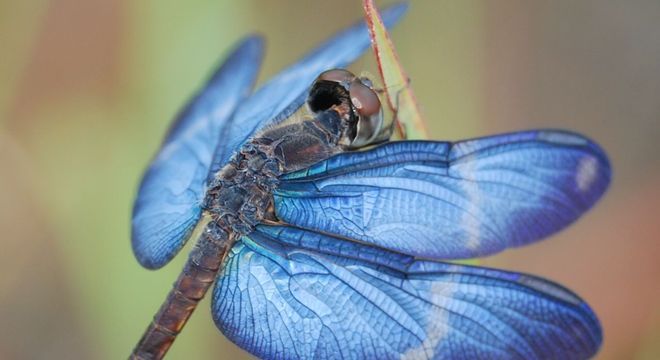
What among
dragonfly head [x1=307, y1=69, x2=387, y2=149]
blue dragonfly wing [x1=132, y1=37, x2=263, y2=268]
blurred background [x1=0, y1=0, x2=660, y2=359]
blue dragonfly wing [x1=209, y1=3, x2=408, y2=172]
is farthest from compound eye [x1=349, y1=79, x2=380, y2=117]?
blurred background [x1=0, y1=0, x2=660, y2=359]

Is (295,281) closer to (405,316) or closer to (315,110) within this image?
(405,316)

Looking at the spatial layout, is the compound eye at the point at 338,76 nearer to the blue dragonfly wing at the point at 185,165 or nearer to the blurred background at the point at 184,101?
the blue dragonfly wing at the point at 185,165

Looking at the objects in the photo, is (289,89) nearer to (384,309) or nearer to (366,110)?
(366,110)

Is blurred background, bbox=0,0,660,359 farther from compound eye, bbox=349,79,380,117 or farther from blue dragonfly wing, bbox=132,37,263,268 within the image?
compound eye, bbox=349,79,380,117

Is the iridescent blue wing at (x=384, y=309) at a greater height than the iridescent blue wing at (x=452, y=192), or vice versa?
the iridescent blue wing at (x=452, y=192)

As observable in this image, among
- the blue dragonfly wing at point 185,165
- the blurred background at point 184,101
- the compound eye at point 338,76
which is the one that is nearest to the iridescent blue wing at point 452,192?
the compound eye at point 338,76

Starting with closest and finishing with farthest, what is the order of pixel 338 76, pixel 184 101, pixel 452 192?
1. pixel 452 192
2. pixel 338 76
3. pixel 184 101

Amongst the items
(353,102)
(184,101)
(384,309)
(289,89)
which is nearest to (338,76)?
(353,102)
